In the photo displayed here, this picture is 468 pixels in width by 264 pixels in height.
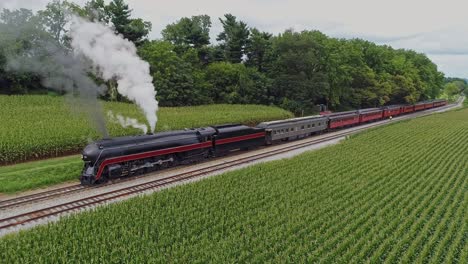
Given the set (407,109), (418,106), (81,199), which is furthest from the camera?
(418,106)

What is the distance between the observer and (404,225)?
15.6 meters

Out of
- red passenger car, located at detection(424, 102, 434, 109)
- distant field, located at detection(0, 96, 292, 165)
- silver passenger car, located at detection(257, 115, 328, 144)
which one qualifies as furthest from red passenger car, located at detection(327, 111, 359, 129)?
red passenger car, located at detection(424, 102, 434, 109)

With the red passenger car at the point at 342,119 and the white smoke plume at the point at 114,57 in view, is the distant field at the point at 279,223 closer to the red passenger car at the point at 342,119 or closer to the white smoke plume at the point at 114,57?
the white smoke plume at the point at 114,57

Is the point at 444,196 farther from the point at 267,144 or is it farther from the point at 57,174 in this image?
the point at 57,174

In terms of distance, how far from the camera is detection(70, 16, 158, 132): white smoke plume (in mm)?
22453

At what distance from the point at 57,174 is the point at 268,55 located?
49.6 metres

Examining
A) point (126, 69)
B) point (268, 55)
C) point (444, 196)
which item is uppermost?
point (268, 55)

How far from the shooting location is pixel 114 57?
23.8 m

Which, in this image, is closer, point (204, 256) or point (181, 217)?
point (204, 256)

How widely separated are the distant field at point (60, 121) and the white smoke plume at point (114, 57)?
777cm

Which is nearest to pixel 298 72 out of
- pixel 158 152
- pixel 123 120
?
pixel 123 120

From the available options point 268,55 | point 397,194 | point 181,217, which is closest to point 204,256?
point 181,217

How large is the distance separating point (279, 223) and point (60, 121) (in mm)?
27038

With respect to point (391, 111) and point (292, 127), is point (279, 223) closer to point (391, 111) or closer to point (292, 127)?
point (292, 127)
